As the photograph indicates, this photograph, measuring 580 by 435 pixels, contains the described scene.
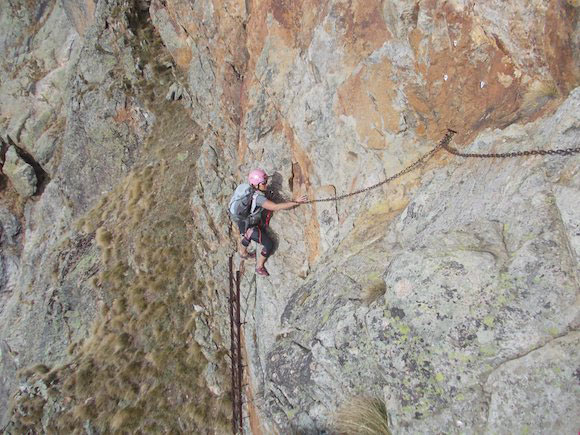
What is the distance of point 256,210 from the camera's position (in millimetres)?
12797

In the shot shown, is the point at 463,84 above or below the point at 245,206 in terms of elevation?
below

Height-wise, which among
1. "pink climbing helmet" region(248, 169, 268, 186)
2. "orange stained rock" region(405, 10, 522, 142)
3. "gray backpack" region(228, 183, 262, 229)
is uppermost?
"pink climbing helmet" region(248, 169, 268, 186)

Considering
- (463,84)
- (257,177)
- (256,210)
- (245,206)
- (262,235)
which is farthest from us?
(262,235)

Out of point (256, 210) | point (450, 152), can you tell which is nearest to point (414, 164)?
point (450, 152)

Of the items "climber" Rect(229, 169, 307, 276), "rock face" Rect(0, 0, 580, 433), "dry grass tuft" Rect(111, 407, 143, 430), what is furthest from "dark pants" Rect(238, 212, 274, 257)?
"dry grass tuft" Rect(111, 407, 143, 430)

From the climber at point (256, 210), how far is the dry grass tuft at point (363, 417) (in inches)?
213

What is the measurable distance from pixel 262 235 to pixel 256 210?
97cm

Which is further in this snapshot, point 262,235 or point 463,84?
point 262,235

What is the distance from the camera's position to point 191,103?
22.6 metres

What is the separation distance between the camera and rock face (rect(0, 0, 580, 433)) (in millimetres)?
5836

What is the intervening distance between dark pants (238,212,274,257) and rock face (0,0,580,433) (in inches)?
13.5

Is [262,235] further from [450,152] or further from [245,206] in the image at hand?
[450,152]

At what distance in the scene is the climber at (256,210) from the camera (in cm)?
1180

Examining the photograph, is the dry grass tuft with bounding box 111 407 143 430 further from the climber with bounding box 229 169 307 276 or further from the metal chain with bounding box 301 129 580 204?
the metal chain with bounding box 301 129 580 204
